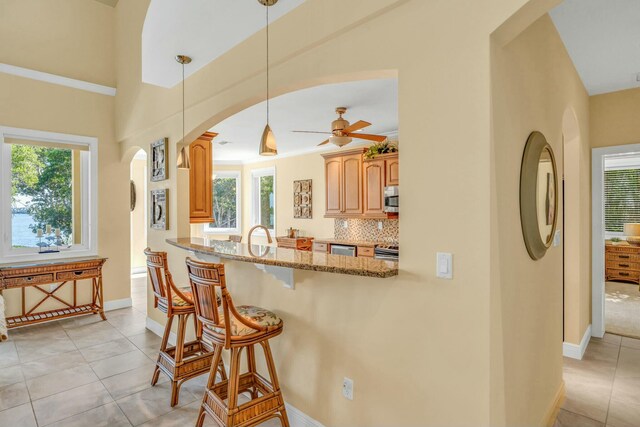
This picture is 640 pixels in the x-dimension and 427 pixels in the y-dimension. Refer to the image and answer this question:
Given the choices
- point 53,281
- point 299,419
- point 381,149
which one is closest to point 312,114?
point 381,149

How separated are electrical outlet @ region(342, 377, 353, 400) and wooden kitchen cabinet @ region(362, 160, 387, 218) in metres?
3.55

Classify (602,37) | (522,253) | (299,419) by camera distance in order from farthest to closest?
1. (602,37)
2. (299,419)
3. (522,253)

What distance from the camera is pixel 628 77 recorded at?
3.30m

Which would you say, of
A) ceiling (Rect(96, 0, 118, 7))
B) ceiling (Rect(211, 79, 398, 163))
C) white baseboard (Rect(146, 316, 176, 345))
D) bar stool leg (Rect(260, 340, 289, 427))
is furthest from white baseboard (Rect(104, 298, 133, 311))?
ceiling (Rect(96, 0, 118, 7))

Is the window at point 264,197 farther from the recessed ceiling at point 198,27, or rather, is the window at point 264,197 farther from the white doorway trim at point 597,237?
the white doorway trim at point 597,237

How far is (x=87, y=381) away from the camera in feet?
9.60

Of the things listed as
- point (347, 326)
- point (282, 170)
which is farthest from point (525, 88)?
point (282, 170)

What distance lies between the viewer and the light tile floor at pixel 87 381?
7.95 feet

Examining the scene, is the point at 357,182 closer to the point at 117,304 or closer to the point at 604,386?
the point at 604,386

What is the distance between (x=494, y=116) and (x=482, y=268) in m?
0.66

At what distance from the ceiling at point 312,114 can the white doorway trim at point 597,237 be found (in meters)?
2.30

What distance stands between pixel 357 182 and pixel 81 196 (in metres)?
4.10

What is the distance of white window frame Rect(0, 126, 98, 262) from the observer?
4164 mm

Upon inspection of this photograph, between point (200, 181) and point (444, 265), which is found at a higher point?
point (200, 181)
